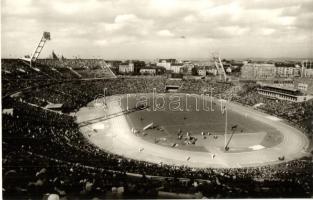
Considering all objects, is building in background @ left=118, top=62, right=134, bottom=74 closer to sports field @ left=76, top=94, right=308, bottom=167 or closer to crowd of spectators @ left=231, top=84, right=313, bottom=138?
sports field @ left=76, top=94, right=308, bottom=167

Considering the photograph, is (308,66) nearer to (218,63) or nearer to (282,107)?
(282,107)

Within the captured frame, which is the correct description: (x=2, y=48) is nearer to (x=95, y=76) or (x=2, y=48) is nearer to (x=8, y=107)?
(x=8, y=107)

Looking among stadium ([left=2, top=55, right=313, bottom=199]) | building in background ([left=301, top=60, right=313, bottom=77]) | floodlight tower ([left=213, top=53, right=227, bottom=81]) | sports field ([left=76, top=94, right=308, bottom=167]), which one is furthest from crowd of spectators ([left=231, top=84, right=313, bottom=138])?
floodlight tower ([left=213, top=53, right=227, bottom=81])

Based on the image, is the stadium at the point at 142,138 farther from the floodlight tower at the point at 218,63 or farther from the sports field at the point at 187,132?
the floodlight tower at the point at 218,63

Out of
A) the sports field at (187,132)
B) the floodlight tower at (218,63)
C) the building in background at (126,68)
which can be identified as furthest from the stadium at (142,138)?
the building in background at (126,68)

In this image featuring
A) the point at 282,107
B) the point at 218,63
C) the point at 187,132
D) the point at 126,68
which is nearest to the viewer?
the point at 187,132

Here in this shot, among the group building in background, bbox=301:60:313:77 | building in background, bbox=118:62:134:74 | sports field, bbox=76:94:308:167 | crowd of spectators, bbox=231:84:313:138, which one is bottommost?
sports field, bbox=76:94:308:167

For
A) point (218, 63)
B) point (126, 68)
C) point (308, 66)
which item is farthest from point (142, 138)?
point (126, 68)

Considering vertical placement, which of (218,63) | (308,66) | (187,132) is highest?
(308,66)
